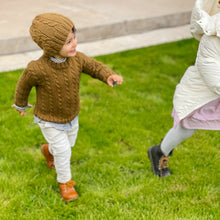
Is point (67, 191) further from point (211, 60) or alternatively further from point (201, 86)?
point (211, 60)

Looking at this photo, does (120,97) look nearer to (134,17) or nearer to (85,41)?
(85,41)

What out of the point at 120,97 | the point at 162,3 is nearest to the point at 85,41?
the point at 120,97

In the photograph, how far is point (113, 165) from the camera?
3.25 meters

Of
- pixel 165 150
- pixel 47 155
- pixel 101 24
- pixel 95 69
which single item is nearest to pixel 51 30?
pixel 95 69

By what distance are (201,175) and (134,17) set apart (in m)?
3.77

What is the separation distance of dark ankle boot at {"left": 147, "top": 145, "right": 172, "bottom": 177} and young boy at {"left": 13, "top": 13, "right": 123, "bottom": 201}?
73 cm

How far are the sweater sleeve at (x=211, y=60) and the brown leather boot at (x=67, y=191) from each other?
48.8 inches

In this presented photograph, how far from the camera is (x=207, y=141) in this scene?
11.9 feet

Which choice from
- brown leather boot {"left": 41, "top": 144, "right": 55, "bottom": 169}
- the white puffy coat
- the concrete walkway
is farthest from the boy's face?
the concrete walkway

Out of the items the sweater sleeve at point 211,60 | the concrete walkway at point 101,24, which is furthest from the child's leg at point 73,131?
the concrete walkway at point 101,24

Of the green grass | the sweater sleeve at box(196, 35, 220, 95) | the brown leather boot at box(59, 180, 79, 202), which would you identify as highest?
the sweater sleeve at box(196, 35, 220, 95)

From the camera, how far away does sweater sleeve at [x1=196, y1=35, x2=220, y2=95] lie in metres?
2.42

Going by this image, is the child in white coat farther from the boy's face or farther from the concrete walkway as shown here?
the concrete walkway

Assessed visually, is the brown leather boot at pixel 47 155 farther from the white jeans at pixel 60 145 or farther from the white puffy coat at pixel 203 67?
the white puffy coat at pixel 203 67
